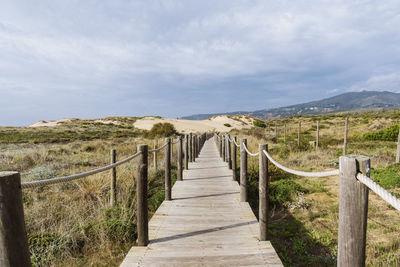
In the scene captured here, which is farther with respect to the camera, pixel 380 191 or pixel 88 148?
pixel 88 148

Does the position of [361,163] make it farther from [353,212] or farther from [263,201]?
[263,201]

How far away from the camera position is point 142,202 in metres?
3.14

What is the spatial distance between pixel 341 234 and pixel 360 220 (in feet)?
0.48

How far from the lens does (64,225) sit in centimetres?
400

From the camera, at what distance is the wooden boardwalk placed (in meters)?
2.74

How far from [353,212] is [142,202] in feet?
8.21

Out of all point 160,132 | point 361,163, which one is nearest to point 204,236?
point 361,163

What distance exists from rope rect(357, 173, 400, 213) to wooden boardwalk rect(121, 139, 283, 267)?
175 centimetres

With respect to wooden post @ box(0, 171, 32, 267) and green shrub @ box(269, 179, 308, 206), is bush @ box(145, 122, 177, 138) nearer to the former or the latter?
green shrub @ box(269, 179, 308, 206)

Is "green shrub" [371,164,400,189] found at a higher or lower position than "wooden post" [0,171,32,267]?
lower

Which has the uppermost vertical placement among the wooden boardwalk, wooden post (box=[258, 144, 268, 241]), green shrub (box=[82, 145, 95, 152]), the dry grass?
wooden post (box=[258, 144, 268, 241])

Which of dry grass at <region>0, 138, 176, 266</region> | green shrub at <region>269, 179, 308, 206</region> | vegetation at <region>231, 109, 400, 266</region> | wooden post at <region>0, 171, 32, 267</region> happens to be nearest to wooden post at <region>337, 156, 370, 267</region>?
wooden post at <region>0, 171, 32, 267</region>

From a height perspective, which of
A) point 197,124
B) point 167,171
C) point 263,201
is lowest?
point 263,201

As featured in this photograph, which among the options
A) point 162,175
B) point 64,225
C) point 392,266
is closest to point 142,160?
point 64,225
